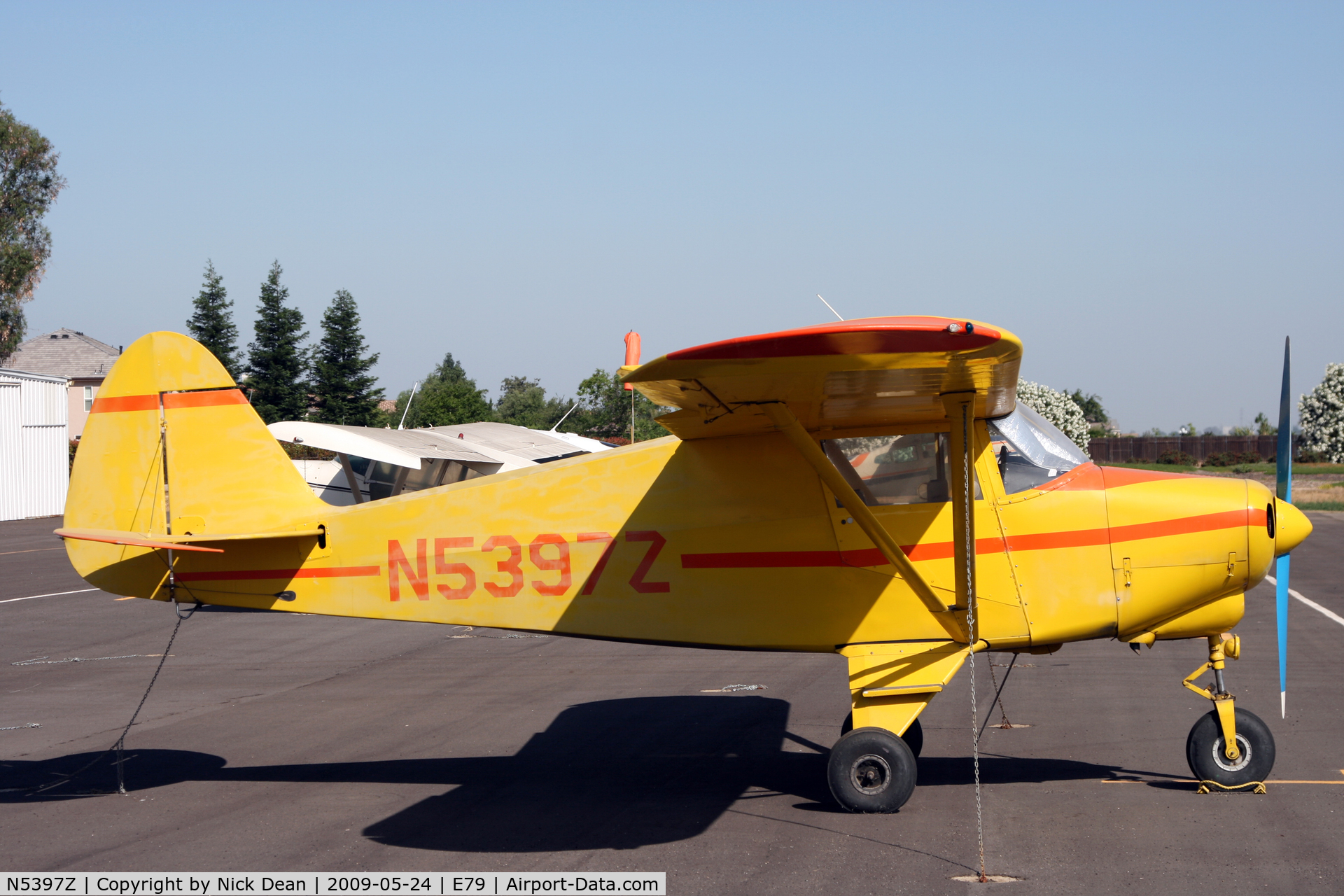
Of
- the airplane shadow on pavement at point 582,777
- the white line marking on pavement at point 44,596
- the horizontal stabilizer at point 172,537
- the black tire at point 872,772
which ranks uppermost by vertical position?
the horizontal stabilizer at point 172,537

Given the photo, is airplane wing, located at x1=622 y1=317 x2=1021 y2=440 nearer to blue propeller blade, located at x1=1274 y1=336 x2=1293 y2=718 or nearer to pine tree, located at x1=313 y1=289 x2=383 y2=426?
blue propeller blade, located at x1=1274 y1=336 x2=1293 y2=718

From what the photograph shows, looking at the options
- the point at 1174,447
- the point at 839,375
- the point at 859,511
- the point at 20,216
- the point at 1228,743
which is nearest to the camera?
the point at 839,375

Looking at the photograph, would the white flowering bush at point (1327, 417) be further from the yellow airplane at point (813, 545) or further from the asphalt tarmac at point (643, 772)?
the yellow airplane at point (813, 545)

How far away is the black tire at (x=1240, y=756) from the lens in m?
6.17

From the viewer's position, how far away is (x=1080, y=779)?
6.58m

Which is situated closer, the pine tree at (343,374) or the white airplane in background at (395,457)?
the white airplane in background at (395,457)

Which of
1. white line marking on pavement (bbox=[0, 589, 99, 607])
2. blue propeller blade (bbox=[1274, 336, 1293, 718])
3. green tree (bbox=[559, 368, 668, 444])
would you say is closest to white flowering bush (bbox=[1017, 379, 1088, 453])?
green tree (bbox=[559, 368, 668, 444])

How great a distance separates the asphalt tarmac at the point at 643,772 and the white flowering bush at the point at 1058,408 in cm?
5184

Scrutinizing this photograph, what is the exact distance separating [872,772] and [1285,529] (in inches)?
113

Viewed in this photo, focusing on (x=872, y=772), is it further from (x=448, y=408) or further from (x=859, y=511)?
(x=448, y=408)

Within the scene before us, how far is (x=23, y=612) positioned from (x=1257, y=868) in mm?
16834

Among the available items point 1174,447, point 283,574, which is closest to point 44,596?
point 283,574

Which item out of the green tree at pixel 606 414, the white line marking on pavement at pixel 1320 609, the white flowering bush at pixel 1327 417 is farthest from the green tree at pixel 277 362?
the white flowering bush at pixel 1327 417

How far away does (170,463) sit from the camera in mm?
7051
